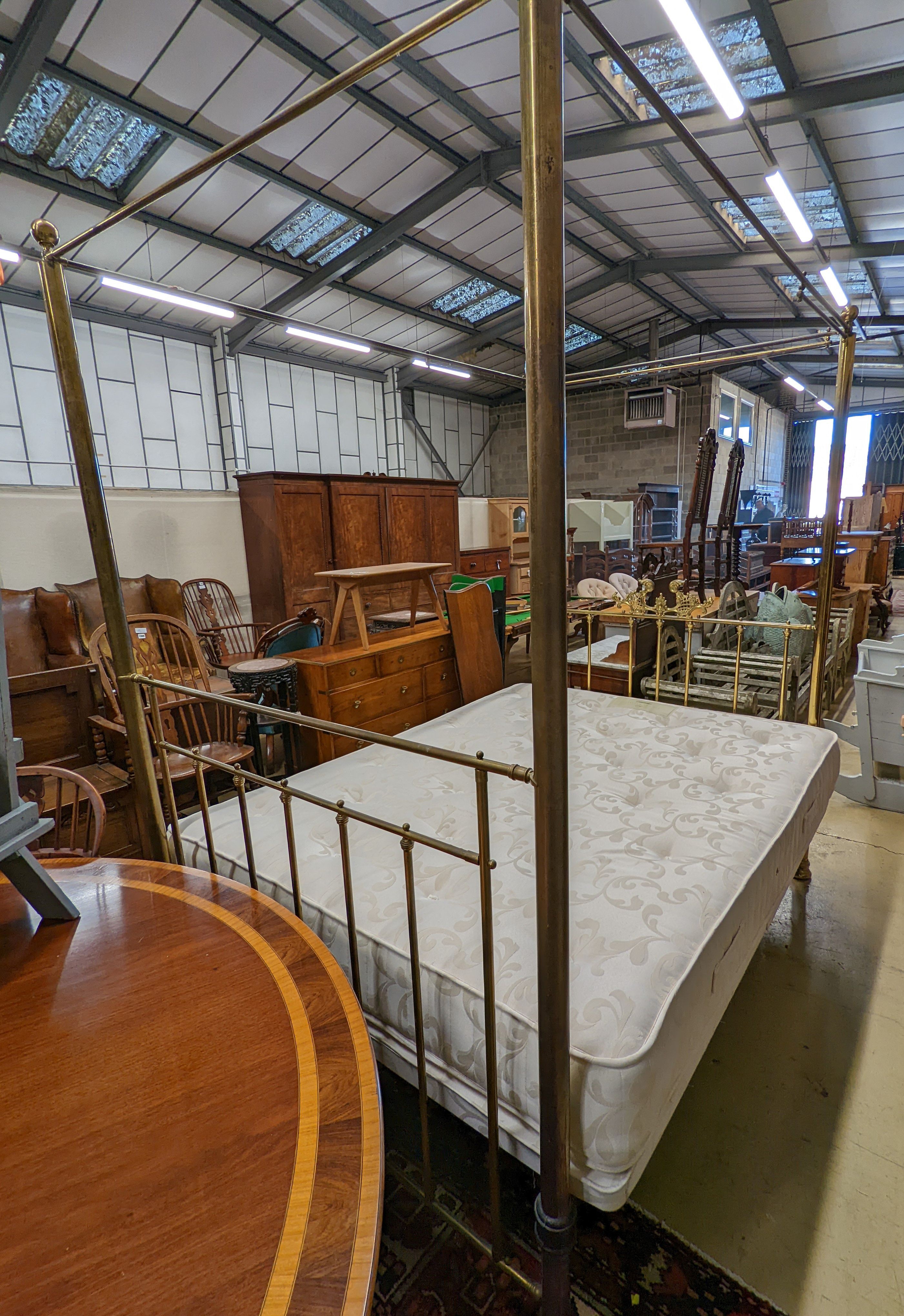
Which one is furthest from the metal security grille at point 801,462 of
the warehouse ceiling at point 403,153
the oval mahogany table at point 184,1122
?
the oval mahogany table at point 184,1122

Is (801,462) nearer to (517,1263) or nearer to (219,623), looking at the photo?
(219,623)

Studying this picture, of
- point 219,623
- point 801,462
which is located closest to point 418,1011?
point 219,623

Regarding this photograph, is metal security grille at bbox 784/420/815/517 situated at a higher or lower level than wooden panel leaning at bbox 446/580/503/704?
higher

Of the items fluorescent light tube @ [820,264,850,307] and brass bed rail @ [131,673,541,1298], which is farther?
fluorescent light tube @ [820,264,850,307]

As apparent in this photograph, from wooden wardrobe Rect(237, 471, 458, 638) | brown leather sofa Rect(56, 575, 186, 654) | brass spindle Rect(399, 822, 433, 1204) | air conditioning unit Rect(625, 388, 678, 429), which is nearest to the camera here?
brass spindle Rect(399, 822, 433, 1204)

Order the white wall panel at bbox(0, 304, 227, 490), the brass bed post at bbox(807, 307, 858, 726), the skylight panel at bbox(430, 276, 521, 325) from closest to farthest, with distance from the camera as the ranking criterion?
the brass bed post at bbox(807, 307, 858, 726)
the white wall panel at bbox(0, 304, 227, 490)
the skylight panel at bbox(430, 276, 521, 325)

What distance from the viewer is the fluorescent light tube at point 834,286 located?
6297 mm

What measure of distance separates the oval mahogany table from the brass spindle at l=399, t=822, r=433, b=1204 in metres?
0.14

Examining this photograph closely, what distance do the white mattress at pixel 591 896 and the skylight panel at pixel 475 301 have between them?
7.07 metres

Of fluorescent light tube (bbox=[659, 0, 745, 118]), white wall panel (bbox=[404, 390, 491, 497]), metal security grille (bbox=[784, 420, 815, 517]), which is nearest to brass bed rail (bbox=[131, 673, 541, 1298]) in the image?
fluorescent light tube (bbox=[659, 0, 745, 118])

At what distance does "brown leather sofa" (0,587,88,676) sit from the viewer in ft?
13.3

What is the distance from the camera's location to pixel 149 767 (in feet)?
5.16

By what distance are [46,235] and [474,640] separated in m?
2.82

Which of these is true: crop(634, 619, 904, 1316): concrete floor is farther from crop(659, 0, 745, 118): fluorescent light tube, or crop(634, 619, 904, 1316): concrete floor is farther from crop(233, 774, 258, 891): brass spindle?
crop(659, 0, 745, 118): fluorescent light tube
